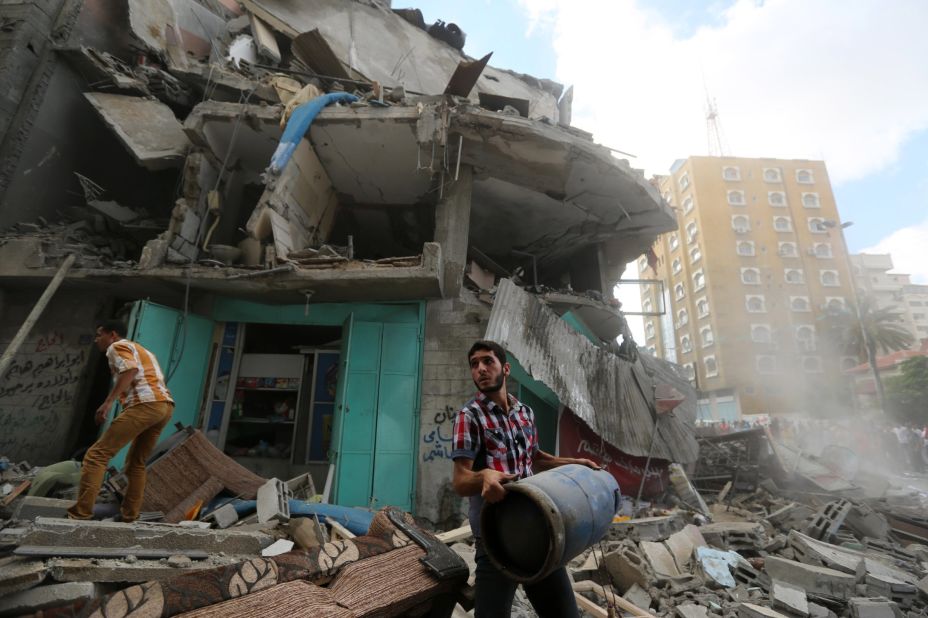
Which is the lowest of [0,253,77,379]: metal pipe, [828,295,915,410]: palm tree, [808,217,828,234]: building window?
[0,253,77,379]: metal pipe

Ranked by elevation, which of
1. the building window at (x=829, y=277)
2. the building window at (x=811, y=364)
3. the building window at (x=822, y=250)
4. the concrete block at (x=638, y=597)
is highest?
the building window at (x=822, y=250)

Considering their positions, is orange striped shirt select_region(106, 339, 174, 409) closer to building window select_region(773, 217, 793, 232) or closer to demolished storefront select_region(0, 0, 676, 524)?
demolished storefront select_region(0, 0, 676, 524)

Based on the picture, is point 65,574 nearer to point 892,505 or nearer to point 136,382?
point 136,382

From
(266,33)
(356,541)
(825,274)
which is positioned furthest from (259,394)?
(825,274)

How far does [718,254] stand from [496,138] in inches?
1566

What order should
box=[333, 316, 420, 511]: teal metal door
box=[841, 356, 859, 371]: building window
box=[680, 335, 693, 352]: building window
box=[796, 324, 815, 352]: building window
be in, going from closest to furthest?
box=[333, 316, 420, 511]: teal metal door, box=[841, 356, 859, 371]: building window, box=[796, 324, 815, 352]: building window, box=[680, 335, 693, 352]: building window

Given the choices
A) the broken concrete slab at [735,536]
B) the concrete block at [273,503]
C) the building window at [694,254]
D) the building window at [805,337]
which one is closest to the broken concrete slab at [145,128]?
the concrete block at [273,503]

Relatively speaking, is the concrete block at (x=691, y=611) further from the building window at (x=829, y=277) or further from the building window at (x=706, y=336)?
the building window at (x=829, y=277)

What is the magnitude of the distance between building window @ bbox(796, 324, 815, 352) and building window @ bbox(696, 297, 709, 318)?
24.1ft

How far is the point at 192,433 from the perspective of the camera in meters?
4.93

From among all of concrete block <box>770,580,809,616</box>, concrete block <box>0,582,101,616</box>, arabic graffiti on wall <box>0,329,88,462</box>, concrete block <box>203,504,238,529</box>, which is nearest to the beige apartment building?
concrete block <box>770,580,809,616</box>

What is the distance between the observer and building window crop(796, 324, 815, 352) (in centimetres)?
3541

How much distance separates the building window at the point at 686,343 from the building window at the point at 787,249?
37.6ft

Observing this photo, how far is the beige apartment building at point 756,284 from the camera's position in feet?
115
